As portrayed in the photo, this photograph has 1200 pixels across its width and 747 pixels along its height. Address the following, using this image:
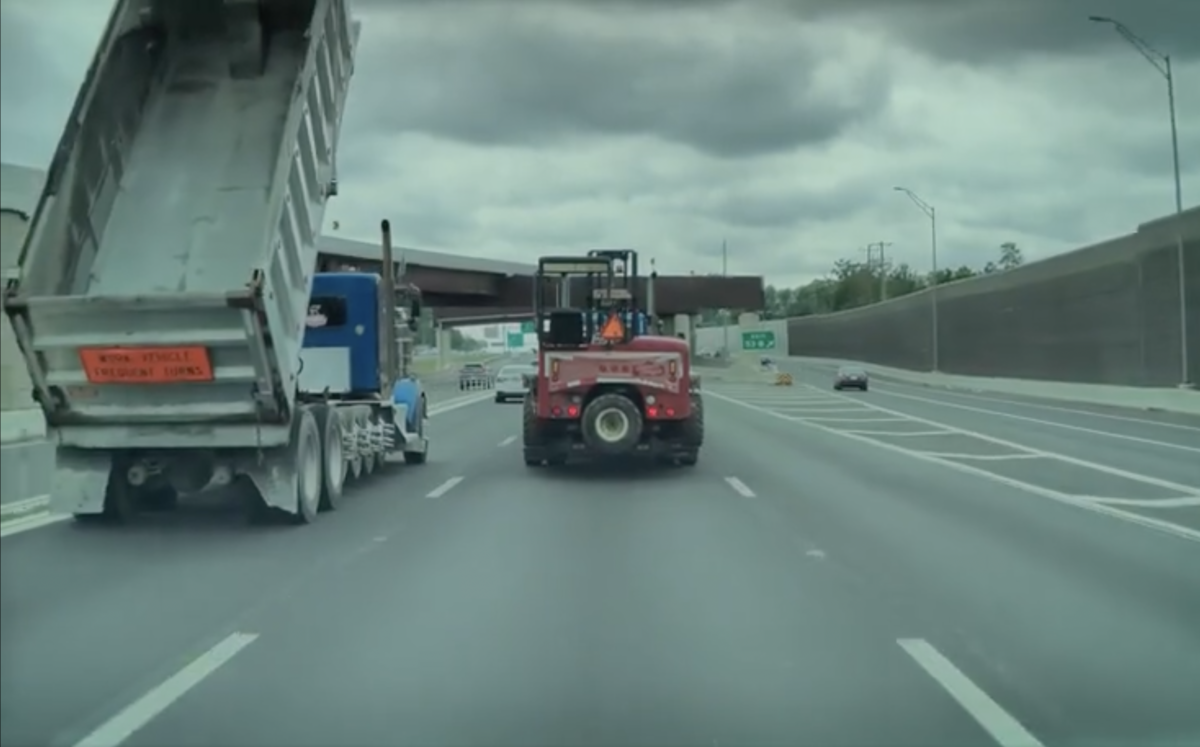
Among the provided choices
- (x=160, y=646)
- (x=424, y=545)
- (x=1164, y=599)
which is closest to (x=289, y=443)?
(x=424, y=545)

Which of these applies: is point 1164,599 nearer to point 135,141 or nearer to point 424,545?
point 424,545

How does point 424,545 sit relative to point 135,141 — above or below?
below

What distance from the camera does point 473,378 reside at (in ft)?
253

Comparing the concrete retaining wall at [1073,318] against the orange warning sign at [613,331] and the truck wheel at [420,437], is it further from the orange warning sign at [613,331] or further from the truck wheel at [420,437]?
the truck wheel at [420,437]

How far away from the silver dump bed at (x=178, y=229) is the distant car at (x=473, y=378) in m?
60.5

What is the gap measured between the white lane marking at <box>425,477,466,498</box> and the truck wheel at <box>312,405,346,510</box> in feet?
5.99

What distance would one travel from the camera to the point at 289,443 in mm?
14828

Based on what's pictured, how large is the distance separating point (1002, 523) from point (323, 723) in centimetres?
992

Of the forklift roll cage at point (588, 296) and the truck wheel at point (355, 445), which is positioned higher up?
the forklift roll cage at point (588, 296)

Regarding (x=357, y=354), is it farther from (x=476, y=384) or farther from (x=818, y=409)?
(x=476, y=384)

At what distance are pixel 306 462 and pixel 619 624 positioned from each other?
22.0 feet

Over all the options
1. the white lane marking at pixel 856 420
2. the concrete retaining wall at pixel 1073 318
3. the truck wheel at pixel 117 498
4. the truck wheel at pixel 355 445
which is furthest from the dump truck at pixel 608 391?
the concrete retaining wall at pixel 1073 318

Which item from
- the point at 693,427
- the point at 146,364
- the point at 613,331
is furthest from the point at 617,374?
the point at 146,364

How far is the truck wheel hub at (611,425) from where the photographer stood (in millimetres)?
20984
